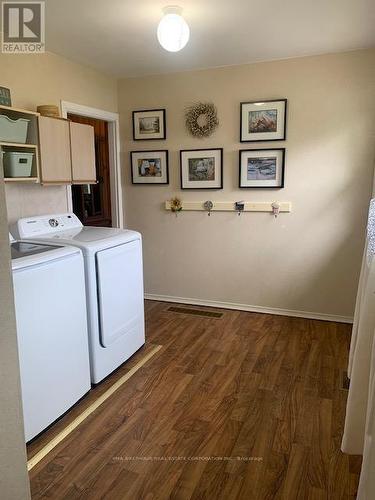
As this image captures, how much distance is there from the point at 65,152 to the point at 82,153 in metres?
0.21

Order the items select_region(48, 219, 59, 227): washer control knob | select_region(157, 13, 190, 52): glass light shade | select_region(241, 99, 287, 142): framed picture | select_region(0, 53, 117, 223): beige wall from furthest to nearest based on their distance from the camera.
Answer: select_region(241, 99, 287, 142): framed picture, select_region(48, 219, 59, 227): washer control knob, select_region(0, 53, 117, 223): beige wall, select_region(157, 13, 190, 52): glass light shade

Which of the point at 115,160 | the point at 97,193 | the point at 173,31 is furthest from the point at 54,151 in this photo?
the point at 97,193

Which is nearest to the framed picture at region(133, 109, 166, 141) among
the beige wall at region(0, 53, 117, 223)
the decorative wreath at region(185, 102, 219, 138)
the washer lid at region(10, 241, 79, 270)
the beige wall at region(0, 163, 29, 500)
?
the decorative wreath at region(185, 102, 219, 138)

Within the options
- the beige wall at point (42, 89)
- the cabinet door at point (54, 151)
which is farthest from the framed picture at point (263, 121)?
the cabinet door at point (54, 151)

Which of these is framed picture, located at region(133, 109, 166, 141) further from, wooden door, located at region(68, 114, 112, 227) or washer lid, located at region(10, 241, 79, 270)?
washer lid, located at region(10, 241, 79, 270)

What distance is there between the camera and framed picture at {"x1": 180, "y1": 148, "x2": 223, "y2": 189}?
362 cm

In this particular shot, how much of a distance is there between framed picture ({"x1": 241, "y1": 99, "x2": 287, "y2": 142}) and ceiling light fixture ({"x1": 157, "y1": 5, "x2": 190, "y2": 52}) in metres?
1.34

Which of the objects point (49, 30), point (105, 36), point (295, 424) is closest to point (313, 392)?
point (295, 424)

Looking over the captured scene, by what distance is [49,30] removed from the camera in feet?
8.36

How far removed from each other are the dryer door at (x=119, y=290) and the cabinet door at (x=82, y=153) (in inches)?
29.7

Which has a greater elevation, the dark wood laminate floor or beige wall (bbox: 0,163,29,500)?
beige wall (bbox: 0,163,29,500)

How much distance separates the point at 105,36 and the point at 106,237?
1455 millimetres

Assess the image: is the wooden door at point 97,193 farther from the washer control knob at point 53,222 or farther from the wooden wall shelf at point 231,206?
the washer control knob at point 53,222

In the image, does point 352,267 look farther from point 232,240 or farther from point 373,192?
point 232,240
